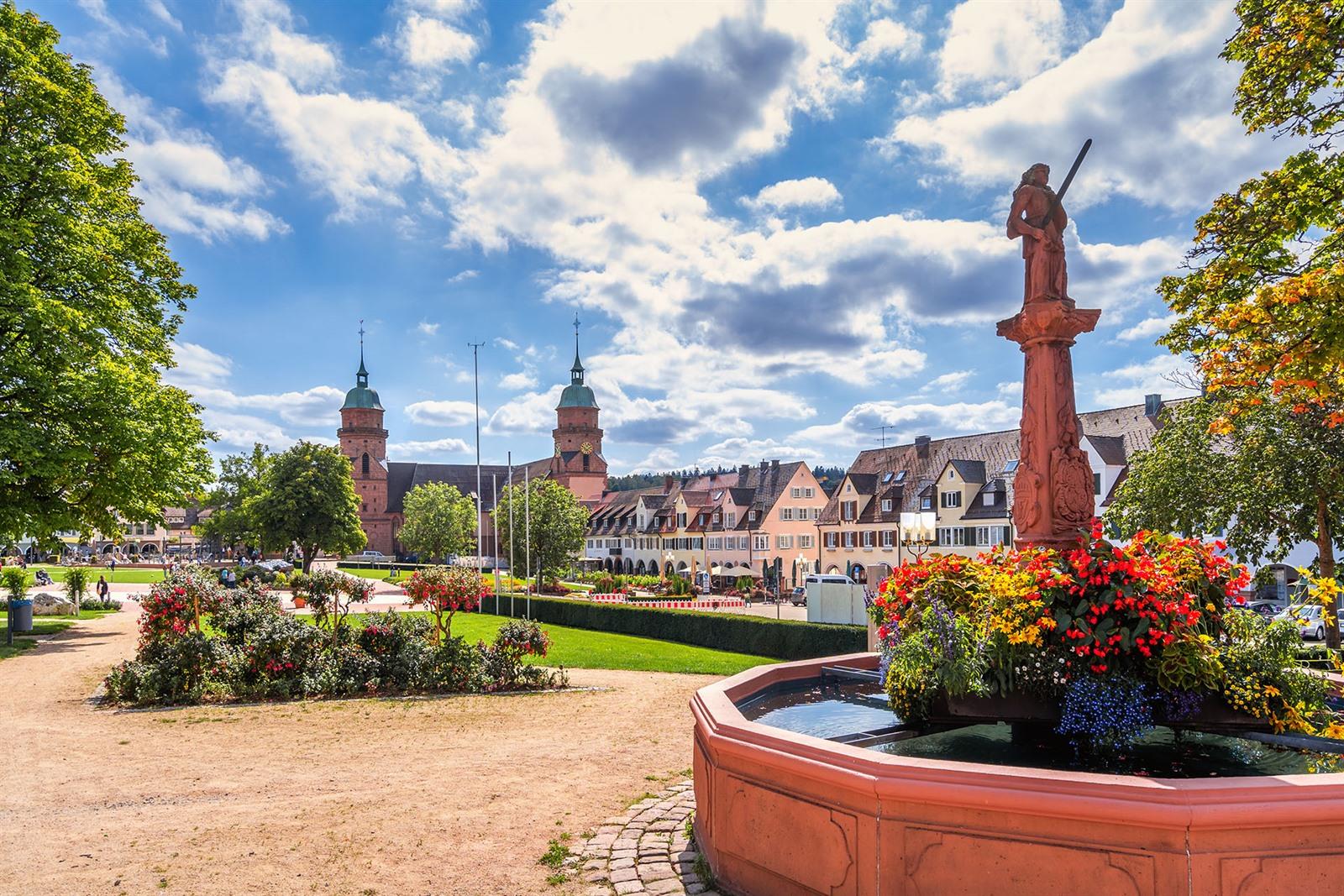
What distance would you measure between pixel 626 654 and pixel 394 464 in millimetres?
120464

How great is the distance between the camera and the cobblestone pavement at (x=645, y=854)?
6188 mm

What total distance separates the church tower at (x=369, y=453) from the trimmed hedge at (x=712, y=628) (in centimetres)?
9309

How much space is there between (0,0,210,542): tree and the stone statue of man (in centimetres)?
2104

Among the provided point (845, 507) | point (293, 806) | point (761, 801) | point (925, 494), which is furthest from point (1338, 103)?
point (845, 507)

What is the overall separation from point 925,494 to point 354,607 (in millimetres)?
36459

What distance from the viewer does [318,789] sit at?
363 inches

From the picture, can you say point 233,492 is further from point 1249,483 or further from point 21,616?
point 1249,483

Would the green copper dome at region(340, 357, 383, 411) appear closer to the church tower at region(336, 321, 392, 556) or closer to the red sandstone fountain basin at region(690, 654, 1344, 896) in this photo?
the church tower at region(336, 321, 392, 556)

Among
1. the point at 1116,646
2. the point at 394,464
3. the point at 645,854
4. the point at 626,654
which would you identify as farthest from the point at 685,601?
the point at 394,464

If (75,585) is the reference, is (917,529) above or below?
above

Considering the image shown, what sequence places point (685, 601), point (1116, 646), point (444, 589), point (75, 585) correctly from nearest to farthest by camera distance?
point (1116, 646) < point (444, 589) < point (75, 585) < point (685, 601)

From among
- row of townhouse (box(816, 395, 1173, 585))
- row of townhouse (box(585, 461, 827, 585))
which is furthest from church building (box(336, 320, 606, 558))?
row of townhouse (box(816, 395, 1173, 585))

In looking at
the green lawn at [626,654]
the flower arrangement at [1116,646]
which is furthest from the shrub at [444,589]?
the flower arrangement at [1116,646]

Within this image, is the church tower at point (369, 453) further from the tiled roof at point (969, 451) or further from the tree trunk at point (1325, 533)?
the tree trunk at point (1325, 533)
